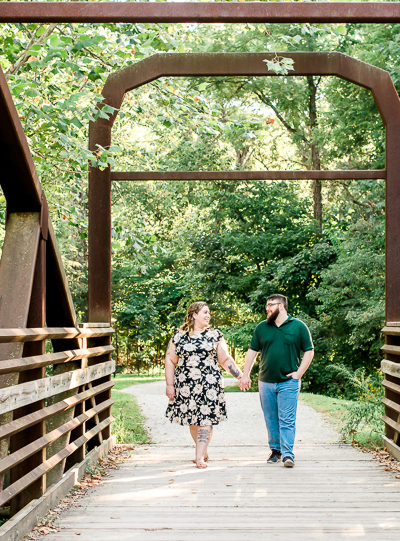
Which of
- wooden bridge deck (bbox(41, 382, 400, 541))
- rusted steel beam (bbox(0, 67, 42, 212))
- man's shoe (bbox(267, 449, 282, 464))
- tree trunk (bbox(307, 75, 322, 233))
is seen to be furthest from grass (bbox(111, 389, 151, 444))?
tree trunk (bbox(307, 75, 322, 233))

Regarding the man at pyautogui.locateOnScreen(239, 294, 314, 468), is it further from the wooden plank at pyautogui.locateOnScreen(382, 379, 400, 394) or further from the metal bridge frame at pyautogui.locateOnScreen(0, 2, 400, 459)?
the metal bridge frame at pyautogui.locateOnScreen(0, 2, 400, 459)

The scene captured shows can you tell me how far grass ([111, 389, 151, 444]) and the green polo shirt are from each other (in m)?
2.80

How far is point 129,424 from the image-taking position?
1179cm

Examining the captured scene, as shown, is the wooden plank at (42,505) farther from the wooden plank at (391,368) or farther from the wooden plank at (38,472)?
the wooden plank at (391,368)

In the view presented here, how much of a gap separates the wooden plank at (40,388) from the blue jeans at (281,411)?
174 centimetres

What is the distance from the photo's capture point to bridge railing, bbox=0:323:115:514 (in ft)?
14.6

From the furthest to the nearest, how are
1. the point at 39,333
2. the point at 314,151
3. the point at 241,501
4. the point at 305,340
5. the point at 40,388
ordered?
the point at 314,151
the point at 305,340
the point at 241,501
the point at 40,388
the point at 39,333

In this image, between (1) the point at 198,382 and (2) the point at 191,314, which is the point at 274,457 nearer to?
(1) the point at 198,382

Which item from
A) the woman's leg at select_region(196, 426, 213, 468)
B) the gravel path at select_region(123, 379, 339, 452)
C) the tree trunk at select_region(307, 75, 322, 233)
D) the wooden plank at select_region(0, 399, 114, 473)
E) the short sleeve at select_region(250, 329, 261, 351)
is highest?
the tree trunk at select_region(307, 75, 322, 233)

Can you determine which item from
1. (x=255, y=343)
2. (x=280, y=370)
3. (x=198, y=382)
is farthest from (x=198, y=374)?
(x=280, y=370)

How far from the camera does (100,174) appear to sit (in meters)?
8.59

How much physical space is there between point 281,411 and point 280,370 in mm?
397

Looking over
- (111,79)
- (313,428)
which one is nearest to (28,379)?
(111,79)

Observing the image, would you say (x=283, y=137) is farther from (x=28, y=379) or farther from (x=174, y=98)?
(x=28, y=379)
